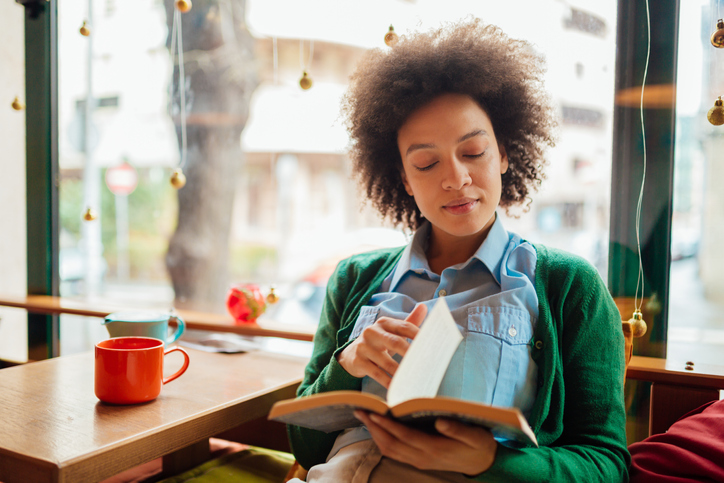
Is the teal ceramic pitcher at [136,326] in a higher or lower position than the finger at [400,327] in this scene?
lower

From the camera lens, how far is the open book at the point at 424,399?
59 cm

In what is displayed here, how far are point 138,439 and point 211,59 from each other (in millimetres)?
1983

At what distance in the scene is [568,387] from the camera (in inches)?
37.4

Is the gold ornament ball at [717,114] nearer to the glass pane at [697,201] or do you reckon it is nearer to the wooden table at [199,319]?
the glass pane at [697,201]

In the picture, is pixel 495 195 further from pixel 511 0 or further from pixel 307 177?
pixel 307 177

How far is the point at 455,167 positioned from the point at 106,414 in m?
0.80

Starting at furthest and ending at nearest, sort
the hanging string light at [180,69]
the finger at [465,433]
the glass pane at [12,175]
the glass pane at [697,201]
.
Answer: the glass pane at [12,175] < the hanging string light at [180,69] < the glass pane at [697,201] < the finger at [465,433]

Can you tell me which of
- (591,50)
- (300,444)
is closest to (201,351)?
(300,444)

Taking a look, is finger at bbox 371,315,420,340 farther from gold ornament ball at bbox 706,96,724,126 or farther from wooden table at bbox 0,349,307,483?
gold ornament ball at bbox 706,96,724,126

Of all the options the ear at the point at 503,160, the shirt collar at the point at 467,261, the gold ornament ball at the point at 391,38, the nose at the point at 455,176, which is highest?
the gold ornament ball at the point at 391,38

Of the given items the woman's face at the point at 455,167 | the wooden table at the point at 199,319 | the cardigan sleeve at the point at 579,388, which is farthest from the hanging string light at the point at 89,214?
the cardigan sleeve at the point at 579,388

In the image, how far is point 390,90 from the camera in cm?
119

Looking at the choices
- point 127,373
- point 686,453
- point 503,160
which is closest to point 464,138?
point 503,160

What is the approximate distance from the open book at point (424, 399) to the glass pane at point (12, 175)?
249cm
